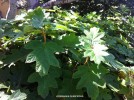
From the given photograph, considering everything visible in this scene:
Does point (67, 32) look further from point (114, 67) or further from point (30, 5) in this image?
point (30, 5)

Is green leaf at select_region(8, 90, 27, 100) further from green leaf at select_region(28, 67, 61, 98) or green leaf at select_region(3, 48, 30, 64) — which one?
green leaf at select_region(3, 48, 30, 64)

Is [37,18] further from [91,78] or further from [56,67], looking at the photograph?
[91,78]

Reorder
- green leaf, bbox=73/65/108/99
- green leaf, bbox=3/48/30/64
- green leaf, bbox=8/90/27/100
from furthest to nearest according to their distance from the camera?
green leaf, bbox=3/48/30/64
green leaf, bbox=73/65/108/99
green leaf, bbox=8/90/27/100

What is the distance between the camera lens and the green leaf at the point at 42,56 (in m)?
1.27

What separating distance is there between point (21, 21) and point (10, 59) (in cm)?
35

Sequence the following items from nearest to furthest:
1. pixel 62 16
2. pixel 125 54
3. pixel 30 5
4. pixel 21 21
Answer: pixel 21 21, pixel 125 54, pixel 62 16, pixel 30 5

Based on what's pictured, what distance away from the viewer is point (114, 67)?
1414 millimetres

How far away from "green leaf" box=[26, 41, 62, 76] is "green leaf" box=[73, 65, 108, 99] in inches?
5.7

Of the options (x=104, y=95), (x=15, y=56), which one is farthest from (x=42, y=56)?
(x=104, y=95)

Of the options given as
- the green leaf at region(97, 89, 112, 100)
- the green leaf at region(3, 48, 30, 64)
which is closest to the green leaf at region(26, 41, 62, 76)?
the green leaf at region(3, 48, 30, 64)

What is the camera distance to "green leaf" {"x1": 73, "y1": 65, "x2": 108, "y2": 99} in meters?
1.33

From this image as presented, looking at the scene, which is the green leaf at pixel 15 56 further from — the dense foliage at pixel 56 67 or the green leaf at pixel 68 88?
the green leaf at pixel 68 88

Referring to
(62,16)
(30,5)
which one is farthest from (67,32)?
(30,5)

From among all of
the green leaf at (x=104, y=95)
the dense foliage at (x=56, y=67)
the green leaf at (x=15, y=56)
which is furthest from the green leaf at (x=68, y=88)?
the green leaf at (x=15, y=56)
